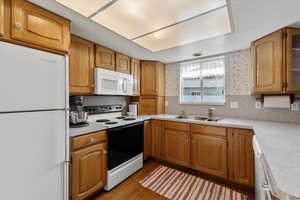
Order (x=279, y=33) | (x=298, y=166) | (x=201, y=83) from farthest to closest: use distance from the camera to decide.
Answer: (x=201, y=83) → (x=279, y=33) → (x=298, y=166)

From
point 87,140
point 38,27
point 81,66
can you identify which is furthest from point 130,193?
point 38,27

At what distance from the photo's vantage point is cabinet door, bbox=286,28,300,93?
159 centimetres

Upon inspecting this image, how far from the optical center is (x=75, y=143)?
1.43 meters

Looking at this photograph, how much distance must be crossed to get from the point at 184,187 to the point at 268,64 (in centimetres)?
200

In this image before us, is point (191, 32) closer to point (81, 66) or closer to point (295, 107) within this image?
point (81, 66)

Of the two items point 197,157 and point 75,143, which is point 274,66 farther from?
point 75,143

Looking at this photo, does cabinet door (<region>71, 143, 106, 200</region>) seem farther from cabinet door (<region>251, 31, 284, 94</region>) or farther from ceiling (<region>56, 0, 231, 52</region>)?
cabinet door (<region>251, 31, 284, 94</region>)

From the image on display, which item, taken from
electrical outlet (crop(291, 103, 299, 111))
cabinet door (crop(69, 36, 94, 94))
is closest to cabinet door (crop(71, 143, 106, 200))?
cabinet door (crop(69, 36, 94, 94))

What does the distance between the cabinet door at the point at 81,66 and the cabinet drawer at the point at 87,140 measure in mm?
621

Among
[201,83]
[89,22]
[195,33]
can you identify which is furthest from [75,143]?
[201,83]

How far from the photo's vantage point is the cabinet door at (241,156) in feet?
5.84

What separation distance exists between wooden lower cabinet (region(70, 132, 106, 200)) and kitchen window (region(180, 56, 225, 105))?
1.98 meters

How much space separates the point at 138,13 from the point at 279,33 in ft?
5.62

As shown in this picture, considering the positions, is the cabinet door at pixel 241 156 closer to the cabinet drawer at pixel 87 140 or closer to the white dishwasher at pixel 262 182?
the white dishwasher at pixel 262 182
